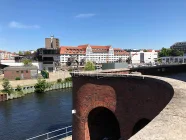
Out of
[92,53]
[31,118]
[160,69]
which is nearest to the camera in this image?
[160,69]

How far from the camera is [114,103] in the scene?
39.9ft

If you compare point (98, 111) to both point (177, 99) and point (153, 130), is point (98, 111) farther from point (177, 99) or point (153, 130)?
point (153, 130)

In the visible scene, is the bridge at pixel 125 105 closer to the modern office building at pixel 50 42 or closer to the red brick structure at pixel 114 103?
the red brick structure at pixel 114 103

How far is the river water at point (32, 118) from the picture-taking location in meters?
24.0

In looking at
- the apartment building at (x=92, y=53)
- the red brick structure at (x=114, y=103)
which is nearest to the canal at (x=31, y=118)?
the red brick structure at (x=114, y=103)

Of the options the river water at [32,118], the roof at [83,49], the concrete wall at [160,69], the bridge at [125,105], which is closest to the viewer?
the bridge at [125,105]

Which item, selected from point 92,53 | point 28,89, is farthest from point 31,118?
point 92,53

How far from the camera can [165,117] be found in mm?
4941

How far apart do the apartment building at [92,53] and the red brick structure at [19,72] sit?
4784cm

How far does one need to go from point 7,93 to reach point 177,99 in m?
43.7

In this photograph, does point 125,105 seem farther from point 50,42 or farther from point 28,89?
point 50,42

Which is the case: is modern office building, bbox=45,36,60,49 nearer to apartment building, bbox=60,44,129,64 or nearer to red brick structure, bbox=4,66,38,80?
apartment building, bbox=60,44,129,64

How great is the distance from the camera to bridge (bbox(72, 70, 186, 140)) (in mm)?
5188

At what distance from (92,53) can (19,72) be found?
2788 inches
